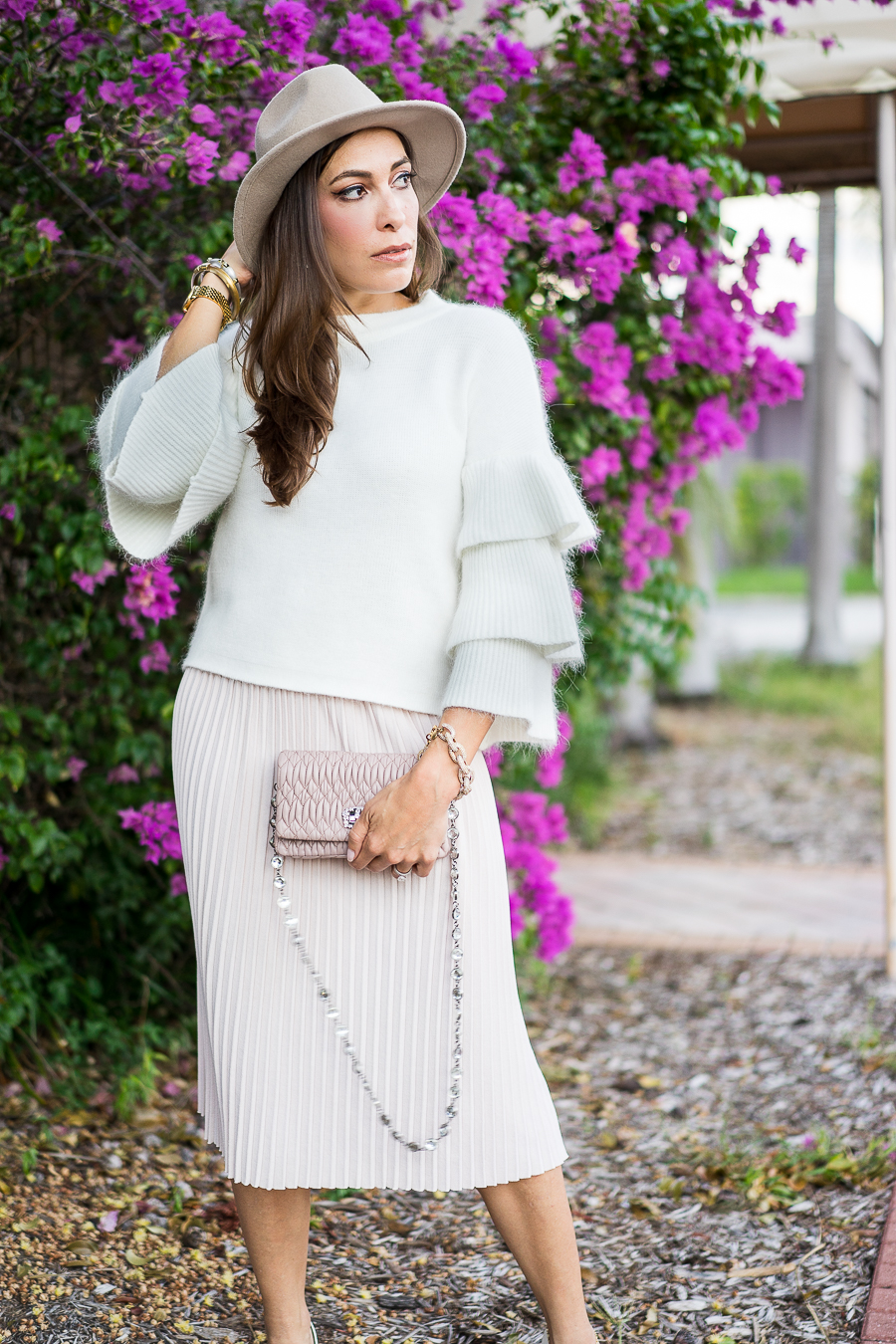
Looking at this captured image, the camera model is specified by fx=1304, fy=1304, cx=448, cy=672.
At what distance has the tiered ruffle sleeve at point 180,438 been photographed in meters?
1.94

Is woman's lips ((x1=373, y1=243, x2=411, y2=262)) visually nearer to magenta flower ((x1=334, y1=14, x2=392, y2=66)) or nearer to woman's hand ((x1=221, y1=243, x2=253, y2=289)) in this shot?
woman's hand ((x1=221, y1=243, x2=253, y2=289))

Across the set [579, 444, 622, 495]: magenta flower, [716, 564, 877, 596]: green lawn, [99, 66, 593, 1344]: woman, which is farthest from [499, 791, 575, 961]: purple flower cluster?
[716, 564, 877, 596]: green lawn

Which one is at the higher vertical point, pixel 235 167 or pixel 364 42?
pixel 364 42

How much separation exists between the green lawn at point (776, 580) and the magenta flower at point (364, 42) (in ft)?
61.2

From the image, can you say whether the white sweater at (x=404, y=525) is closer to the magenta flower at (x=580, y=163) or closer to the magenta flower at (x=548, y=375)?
the magenta flower at (x=548, y=375)

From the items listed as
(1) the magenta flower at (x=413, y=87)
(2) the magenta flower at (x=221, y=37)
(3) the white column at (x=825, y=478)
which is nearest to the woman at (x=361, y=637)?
(2) the magenta flower at (x=221, y=37)

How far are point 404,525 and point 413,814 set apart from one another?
0.42 m

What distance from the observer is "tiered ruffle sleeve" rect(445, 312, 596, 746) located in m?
1.83

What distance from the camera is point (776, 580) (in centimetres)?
2409

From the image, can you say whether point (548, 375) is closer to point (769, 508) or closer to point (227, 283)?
point (227, 283)

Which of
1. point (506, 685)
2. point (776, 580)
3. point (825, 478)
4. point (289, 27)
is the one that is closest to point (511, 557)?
point (506, 685)

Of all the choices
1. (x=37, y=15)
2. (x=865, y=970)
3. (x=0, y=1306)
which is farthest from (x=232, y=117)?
(x=865, y=970)

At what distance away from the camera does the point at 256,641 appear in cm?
191

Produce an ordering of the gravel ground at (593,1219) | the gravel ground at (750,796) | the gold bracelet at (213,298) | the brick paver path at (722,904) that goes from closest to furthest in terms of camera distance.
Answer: the gold bracelet at (213,298) < the gravel ground at (593,1219) < the brick paver path at (722,904) < the gravel ground at (750,796)
